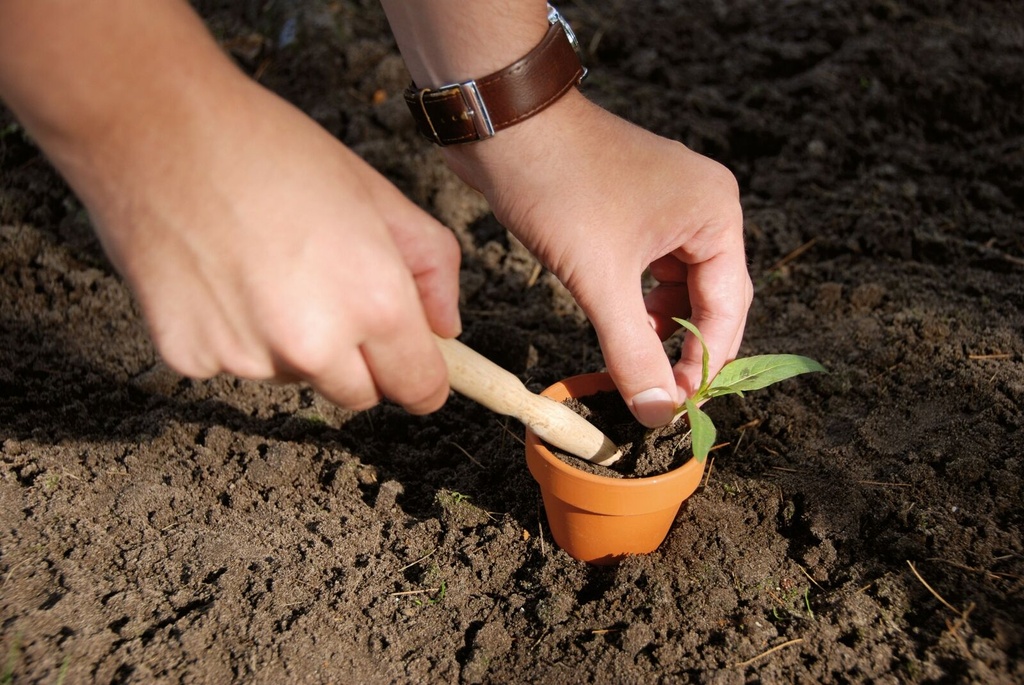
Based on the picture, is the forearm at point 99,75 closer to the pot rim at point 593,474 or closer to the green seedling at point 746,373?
the pot rim at point 593,474

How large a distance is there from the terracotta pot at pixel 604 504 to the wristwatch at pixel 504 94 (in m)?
0.78

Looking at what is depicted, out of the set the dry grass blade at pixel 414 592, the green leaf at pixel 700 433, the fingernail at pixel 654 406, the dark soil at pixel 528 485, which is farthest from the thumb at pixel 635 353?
the dry grass blade at pixel 414 592

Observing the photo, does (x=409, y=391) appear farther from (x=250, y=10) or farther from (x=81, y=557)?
(x=250, y=10)

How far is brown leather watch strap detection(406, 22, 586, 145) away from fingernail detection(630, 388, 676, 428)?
810mm

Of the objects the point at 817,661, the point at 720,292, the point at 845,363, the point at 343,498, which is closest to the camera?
the point at 817,661

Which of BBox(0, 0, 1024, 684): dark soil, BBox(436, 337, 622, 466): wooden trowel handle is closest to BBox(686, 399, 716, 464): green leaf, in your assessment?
BBox(436, 337, 622, 466): wooden trowel handle

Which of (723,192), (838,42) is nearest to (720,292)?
(723,192)

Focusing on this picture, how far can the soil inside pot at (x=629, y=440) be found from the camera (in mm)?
2261

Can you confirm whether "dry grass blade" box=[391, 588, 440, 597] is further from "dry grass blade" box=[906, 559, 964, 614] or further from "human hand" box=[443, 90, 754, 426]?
"dry grass blade" box=[906, 559, 964, 614]

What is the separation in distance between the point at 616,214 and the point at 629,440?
673mm

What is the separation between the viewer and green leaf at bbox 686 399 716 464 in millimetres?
1924

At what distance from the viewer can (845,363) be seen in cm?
288

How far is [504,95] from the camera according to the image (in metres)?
2.17

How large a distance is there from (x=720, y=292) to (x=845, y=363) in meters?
0.80
